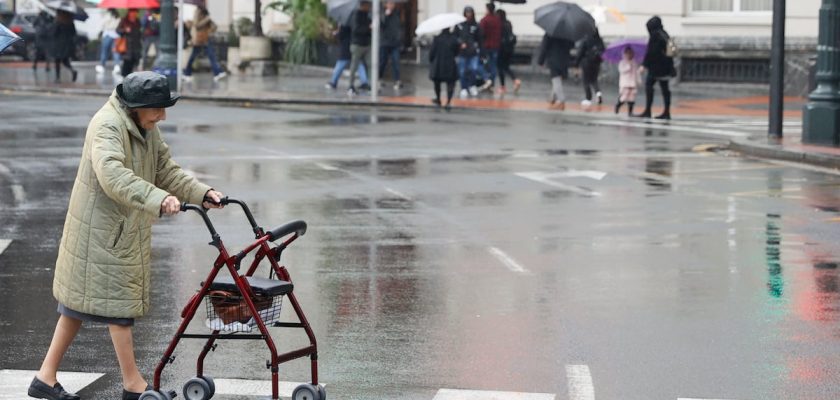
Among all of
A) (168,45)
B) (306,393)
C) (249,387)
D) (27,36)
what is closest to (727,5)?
(168,45)

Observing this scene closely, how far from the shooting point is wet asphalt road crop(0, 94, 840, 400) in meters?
8.21

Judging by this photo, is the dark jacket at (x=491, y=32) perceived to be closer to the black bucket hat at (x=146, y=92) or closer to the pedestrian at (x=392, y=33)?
the pedestrian at (x=392, y=33)

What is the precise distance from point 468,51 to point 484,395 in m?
23.4

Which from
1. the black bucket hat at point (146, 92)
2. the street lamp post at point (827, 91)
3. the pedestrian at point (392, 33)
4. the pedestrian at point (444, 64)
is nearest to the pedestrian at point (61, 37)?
the pedestrian at point (392, 33)

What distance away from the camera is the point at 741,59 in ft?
114

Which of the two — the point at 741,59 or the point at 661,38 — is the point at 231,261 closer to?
the point at 661,38

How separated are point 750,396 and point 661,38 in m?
19.7

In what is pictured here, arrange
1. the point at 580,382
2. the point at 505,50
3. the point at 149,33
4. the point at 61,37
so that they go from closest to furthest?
the point at 580,382 < the point at 505,50 < the point at 61,37 < the point at 149,33

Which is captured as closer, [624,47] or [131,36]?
[624,47]

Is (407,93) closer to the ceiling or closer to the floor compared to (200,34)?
closer to the floor

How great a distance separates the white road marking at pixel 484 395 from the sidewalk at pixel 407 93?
801 inches

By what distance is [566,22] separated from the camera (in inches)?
1134

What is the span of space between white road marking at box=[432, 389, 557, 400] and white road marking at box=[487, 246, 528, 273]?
12.2 ft

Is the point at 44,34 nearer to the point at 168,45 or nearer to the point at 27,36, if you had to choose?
the point at 168,45
